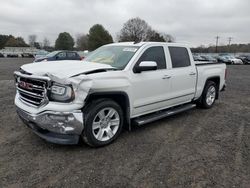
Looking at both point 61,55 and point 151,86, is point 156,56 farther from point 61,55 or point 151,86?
point 61,55

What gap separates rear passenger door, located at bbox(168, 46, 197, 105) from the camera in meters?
5.26

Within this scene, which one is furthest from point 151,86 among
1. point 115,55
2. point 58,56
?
point 58,56

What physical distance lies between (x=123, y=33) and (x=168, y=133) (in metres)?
63.7

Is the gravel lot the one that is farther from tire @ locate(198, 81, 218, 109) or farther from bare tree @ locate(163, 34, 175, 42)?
bare tree @ locate(163, 34, 175, 42)

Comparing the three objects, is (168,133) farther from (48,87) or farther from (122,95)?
(48,87)

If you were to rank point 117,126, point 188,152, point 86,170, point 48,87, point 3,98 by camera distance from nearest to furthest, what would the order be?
point 86,170, point 48,87, point 188,152, point 117,126, point 3,98

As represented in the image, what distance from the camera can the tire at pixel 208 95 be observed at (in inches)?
258

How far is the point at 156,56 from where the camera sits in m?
4.98

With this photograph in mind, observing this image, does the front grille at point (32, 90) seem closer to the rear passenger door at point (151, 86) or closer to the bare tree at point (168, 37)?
the rear passenger door at point (151, 86)

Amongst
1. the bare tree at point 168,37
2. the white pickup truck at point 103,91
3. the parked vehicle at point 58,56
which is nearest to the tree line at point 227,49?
the bare tree at point 168,37

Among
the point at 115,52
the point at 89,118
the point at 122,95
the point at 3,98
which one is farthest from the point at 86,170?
the point at 3,98

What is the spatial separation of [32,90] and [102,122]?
127 cm

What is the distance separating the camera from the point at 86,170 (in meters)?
3.33

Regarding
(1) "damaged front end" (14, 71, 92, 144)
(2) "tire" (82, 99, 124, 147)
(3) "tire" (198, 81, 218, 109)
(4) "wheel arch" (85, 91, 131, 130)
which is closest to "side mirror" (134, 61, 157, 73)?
(4) "wheel arch" (85, 91, 131, 130)
